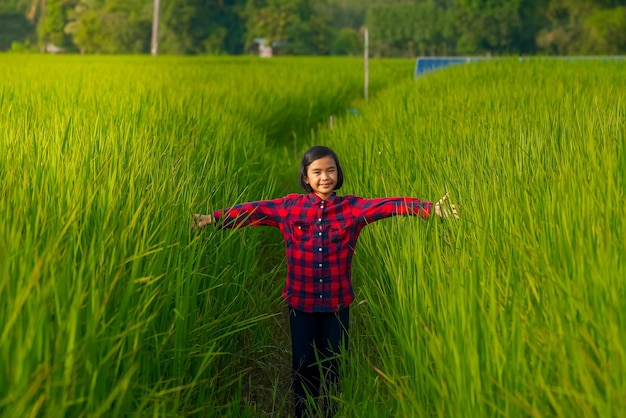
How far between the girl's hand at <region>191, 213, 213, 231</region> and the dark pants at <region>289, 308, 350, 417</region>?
1.38 feet

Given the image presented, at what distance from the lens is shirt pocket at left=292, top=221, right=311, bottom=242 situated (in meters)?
2.76

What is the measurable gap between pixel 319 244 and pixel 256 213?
0.88 feet

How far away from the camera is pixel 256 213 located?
9.36 ft

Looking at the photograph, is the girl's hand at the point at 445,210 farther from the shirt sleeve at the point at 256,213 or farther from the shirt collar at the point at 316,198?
the shirt sleeve at the point at 256,213

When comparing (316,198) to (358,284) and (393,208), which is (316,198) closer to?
(393,208)

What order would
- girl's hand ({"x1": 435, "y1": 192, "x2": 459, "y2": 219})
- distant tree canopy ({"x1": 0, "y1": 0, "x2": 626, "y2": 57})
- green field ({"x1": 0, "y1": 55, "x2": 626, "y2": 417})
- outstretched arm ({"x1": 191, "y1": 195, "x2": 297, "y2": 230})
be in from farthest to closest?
distant tree canopy ({"x1": 0, "y1": 0, "x2": 626, "y2": 57}) < outstretched arm ({"x1": 191, "y1": 195, "x2": 297, "y2": 230}) < girl's hand ({"x1": 435, "y1": 192, "x2": 459, "y2": 219}) < green field ({"x1": 0, "y1": 55, "x2": 626, "y2": 417})

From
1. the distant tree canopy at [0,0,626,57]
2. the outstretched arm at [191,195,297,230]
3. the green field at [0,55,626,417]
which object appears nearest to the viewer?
the green field at [0,55,626,417]

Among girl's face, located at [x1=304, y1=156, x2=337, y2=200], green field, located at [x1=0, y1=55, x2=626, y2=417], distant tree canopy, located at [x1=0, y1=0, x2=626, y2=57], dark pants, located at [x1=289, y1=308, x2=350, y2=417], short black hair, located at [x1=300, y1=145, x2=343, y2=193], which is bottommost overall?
dark pants, located at [x1=289, y1=308, x2=350, y2=417]

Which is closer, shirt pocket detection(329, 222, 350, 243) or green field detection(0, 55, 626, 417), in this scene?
green field detection(0, 55, 626, 417)

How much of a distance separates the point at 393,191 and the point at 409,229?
108 cm

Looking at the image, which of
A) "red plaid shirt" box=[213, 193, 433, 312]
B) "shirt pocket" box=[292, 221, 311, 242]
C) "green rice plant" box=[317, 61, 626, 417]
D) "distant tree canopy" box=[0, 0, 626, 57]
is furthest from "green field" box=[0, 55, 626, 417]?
"distant tree canopy" box=[0, 0, 626, 57]

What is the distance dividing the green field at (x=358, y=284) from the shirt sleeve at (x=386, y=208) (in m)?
0.07

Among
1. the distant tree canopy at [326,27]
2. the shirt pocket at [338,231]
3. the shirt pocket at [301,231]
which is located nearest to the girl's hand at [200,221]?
the shirt pocket at [301,231]

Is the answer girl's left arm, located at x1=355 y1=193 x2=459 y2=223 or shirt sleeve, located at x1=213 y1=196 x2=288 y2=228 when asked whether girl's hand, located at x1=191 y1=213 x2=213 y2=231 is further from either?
girl's left arm, located at x1=355 y1=193 x2=459 y2=223
